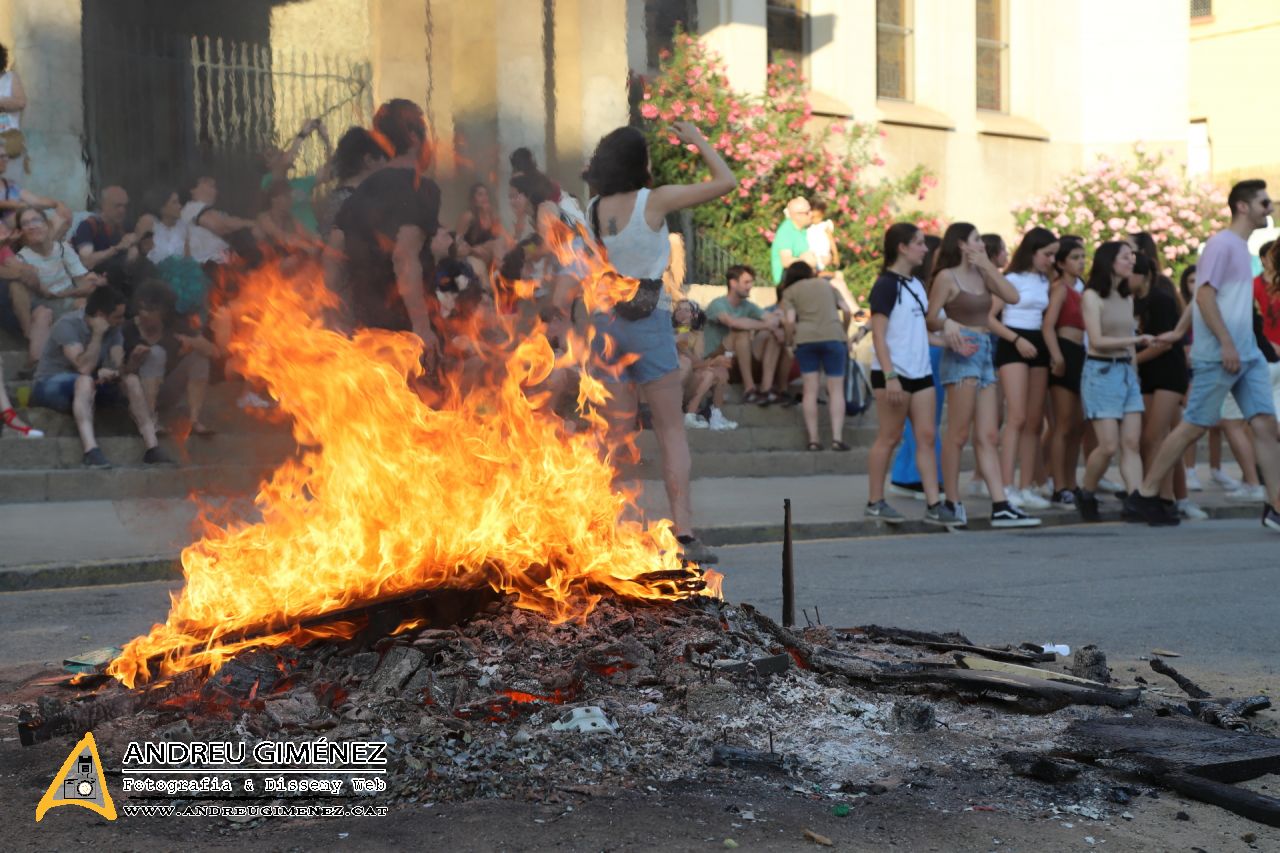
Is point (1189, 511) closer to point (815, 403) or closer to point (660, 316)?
point (815, 403)

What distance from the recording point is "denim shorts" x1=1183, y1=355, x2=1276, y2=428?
1105 cm

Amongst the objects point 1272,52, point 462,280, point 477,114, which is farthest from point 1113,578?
point 1272,52

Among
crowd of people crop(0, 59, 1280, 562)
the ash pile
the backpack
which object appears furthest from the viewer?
the backpack

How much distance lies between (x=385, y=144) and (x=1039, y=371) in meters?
6.44

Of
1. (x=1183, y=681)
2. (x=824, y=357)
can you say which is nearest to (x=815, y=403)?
(x=824, y=357)

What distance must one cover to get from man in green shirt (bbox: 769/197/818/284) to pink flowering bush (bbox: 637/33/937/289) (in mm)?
1828

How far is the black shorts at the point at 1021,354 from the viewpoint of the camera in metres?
12.7

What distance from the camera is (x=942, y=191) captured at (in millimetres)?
25234

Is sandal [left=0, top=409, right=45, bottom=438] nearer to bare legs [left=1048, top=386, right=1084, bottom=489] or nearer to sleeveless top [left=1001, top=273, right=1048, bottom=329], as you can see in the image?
sleeveless top [left=1001, top=273, right=1048, bottom=329]

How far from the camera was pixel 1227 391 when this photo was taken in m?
11.1

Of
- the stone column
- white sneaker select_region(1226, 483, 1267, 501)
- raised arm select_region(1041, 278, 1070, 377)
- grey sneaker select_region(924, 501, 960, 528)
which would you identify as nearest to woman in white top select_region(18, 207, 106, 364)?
grey sneaker select_region(924, 501, 960, 528)

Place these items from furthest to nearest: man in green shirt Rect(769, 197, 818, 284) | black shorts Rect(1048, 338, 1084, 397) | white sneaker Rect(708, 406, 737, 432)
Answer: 1. man in green shirt Rect(769, 197, 818, 284)
2. white sneaker Rect(708, 406, 737, 432)
3. black shorts Rect(1048, 338, 1084, 397)

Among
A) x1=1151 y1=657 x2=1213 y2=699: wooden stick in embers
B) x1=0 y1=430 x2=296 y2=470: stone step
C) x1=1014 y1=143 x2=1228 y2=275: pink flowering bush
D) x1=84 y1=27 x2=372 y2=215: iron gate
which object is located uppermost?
x1=84 y1=27 x2=372 y2=215: iron gate

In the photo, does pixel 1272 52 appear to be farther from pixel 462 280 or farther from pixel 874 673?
pixel 874 673
